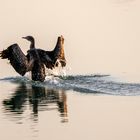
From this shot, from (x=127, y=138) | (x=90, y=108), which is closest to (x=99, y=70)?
(x=90, y=108)

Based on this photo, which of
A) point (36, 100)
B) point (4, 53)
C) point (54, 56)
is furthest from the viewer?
point (54, 56)

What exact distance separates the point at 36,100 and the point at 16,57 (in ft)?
13.7

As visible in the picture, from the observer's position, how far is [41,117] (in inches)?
792

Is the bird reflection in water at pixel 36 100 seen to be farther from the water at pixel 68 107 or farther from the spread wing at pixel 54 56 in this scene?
the spread wing at pixel 54 56

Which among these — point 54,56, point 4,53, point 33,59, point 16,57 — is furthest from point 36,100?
point 54,56

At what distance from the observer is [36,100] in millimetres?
24016

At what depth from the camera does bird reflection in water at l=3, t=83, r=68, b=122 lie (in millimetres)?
21456

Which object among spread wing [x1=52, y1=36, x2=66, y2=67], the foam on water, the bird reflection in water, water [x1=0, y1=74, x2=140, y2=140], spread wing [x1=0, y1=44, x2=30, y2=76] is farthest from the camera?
spread wing [x1=52, y1=36, x2=66, y2=67]

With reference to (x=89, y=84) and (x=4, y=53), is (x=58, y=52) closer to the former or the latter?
(x=89, y=84)

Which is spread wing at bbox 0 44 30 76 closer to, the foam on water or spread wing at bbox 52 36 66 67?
the foam on water

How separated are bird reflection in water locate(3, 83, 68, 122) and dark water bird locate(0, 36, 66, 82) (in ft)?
2.63

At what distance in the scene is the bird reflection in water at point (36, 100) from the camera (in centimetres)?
2146

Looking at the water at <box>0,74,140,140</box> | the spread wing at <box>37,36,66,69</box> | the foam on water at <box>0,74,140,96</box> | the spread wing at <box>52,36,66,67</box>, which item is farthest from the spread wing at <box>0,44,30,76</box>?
the spread wing at <box>52,36,66,67</box>

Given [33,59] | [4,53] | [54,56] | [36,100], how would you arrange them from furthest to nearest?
1. [54,56]
2. [33,59]
3. [4,53]
4. [36,100]
